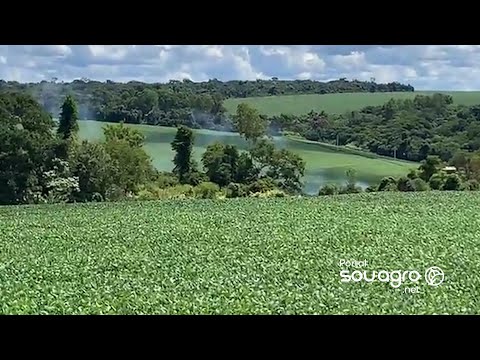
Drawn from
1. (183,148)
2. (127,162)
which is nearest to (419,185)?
(183,148)

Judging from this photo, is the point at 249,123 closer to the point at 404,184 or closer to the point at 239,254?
the point at 239,254

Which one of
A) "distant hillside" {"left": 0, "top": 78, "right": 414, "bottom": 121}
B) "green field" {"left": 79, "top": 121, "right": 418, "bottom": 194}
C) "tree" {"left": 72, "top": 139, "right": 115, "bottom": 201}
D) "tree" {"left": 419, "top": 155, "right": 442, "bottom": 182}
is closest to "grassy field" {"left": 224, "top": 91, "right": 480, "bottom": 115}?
"distant hillside" {"left": 0, "top": 78, "right": 414, "bottom": 121}

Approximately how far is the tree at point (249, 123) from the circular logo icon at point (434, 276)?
1082mm

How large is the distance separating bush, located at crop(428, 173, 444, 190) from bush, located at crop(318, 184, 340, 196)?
19.8 inches

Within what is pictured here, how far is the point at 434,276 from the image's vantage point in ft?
16.1

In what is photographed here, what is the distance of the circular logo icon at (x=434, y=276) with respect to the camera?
4.89 metres

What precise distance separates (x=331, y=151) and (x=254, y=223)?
1.79 ft

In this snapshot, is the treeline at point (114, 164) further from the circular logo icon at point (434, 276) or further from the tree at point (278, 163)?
the circular logo icon at point (434, 276)

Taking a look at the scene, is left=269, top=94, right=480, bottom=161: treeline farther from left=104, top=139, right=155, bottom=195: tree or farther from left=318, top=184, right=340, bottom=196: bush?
left=104, top=139, right=155, bottom=195: tree

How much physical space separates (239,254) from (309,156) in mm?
613
